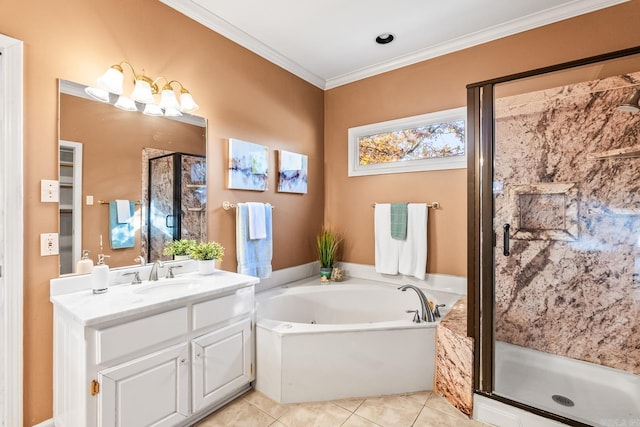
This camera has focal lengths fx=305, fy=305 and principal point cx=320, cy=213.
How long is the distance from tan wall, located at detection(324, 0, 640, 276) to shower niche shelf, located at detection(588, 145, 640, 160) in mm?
702

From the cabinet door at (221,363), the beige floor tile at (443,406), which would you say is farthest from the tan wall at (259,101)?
the beige floor tile at (443,406)

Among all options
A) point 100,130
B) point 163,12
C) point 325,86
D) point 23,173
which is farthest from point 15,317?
point 325,86

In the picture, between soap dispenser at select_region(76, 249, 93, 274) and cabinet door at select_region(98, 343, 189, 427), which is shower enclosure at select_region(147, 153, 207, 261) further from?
cabinet door at select_region(98, 343, 189, 427)

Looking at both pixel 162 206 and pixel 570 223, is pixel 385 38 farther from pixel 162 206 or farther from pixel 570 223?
pixel 162 206

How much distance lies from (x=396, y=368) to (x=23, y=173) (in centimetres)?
240

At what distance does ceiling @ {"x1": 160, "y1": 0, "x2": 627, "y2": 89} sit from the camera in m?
2.20

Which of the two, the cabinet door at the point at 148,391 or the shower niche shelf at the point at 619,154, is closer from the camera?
the cabinet door at the point at 148,391

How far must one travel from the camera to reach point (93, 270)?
5.46ft

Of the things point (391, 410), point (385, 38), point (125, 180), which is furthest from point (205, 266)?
point (385, 38)

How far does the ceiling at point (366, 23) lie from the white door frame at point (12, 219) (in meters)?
1.09

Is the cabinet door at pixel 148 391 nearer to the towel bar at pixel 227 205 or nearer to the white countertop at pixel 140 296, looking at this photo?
the white countertop at pixel 140 296

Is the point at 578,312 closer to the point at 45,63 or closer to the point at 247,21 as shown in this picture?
the point at 247,21

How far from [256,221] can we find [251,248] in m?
0.23

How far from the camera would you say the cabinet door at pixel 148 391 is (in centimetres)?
138
